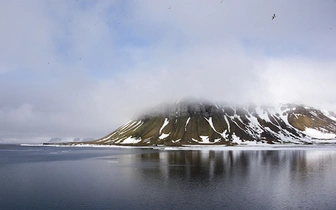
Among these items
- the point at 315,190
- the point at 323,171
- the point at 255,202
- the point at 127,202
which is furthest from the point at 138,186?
the point at 323,171

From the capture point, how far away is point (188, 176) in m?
64.8

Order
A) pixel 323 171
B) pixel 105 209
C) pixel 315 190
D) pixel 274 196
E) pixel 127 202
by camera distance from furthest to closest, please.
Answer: pixel 323 171
pixel 315 190
pixel 274 196
pixel 127 202
pixel 105 209

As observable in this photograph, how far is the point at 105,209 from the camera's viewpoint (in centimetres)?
3619

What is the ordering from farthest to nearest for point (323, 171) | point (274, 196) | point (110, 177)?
point (323, 171), point (110, 177), point (274, 196)

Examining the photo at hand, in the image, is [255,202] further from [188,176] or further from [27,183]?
[27,183]

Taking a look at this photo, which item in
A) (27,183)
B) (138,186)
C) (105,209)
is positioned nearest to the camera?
(105,209)

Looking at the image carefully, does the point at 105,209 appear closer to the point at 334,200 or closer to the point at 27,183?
the point at 27,183

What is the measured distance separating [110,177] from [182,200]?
86.3 ft

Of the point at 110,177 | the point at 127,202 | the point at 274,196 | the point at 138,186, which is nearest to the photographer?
the point at 127,202

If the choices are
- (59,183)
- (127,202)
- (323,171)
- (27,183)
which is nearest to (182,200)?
(127,202)

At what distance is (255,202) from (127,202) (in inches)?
766

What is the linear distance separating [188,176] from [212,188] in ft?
49.8

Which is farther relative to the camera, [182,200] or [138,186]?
[138,186]

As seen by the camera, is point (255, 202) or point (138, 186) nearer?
point (255, 202)
